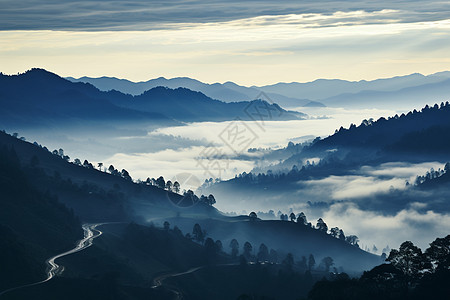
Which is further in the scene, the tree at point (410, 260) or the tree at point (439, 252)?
the tree at point (410, 260)

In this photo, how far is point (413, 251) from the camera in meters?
164

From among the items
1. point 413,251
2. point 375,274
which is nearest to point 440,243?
point 413,251

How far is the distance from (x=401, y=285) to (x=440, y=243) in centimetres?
1327

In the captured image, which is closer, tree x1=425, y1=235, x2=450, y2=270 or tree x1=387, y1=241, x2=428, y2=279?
tree x1=425, y1=235, x2=450, y2=270

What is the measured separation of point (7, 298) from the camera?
199 m

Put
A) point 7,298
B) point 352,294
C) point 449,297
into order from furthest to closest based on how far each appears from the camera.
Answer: point 7,298
point 352,294
point 449,297

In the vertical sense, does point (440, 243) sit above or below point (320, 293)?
above

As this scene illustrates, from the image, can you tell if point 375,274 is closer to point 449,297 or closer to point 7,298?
point 449,297

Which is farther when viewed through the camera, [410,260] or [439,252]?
[410,260]

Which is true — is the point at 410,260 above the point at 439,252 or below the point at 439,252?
below

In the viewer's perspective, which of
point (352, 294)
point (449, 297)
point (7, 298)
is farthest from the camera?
point (7, 298)

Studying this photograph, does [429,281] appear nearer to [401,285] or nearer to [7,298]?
[401,285]

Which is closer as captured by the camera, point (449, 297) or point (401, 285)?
point (449, 297)

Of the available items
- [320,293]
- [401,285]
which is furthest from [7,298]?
[401,285]
